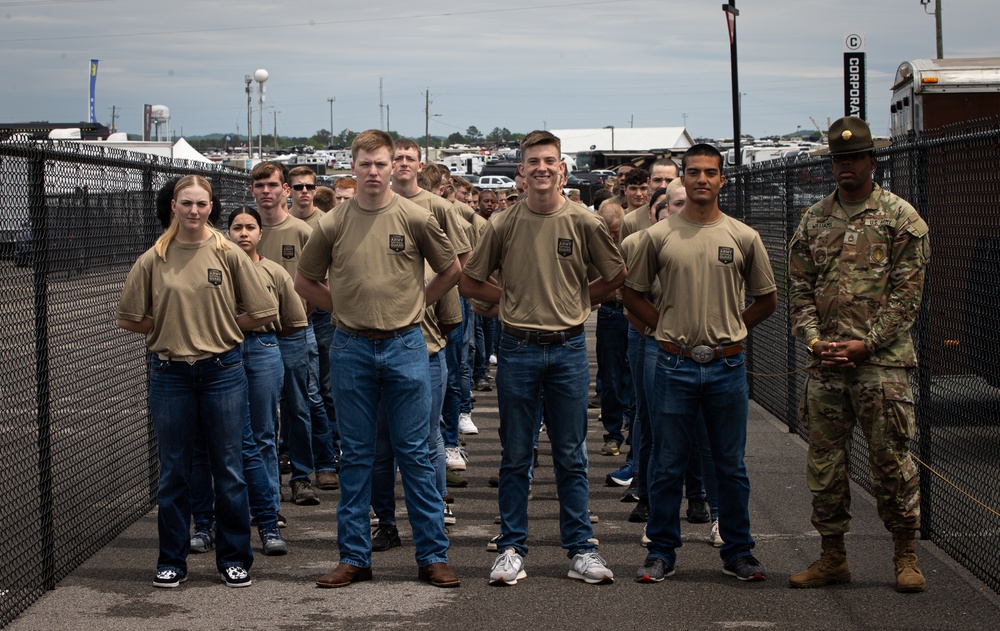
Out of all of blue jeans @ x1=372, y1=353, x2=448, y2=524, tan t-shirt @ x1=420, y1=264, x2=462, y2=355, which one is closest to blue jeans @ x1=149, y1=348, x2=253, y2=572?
blue jeans @ x1=372, y1=353, x2=448, y2=524

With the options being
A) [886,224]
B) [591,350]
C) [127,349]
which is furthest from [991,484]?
[591,350]

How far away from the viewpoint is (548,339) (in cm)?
630

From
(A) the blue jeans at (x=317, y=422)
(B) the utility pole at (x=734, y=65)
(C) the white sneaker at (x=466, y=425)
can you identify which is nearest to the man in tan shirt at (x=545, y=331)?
(A) the blue jeans at (x=317, y=422)

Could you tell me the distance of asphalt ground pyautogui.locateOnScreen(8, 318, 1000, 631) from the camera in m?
5.76

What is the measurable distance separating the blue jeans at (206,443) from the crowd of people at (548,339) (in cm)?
1

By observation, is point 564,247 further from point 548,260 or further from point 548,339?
point 548,339

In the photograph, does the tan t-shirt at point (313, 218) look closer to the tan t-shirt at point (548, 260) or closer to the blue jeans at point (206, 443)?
the blue jeans at point (206, 443)

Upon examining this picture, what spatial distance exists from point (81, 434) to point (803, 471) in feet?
17.2

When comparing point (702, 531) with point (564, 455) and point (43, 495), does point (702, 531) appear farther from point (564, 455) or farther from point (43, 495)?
point (43, 495)

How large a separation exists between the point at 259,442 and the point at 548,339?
2.01 metres

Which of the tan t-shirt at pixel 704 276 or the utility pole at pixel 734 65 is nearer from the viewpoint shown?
the tan t-shirt at pixel 704 276

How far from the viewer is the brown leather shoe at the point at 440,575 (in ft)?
20.7

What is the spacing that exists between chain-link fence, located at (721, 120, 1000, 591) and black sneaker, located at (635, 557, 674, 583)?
5.50ft

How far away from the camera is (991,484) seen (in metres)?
8.14
